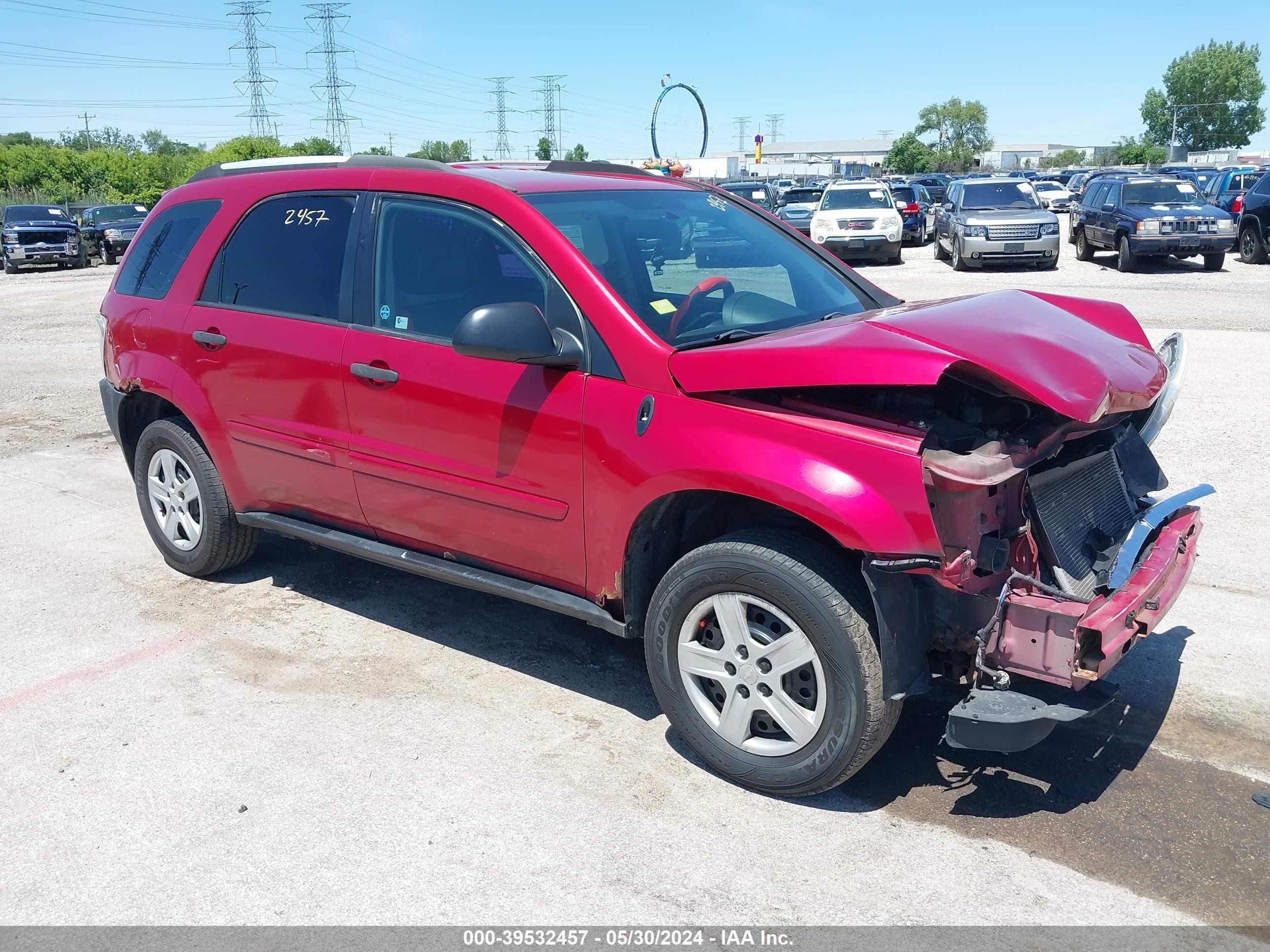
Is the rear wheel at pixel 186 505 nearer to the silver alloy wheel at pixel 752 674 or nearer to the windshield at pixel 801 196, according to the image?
the silver alloy wheel at pixel 752 674

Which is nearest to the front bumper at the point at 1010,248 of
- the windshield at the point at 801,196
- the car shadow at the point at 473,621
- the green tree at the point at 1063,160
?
the windshield at the point at 801,196

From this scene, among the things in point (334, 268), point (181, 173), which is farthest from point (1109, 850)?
point (181, 173)

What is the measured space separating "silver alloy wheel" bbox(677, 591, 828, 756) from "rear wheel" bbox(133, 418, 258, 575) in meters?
2.73

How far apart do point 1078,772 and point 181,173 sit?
75.2 m

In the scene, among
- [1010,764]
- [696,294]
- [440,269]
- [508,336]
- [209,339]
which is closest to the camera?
[508,336]

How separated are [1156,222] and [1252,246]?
285 cm

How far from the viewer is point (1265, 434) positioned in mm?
7578

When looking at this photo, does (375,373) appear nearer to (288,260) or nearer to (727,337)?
(288,260)

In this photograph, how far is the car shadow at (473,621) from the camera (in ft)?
14.1

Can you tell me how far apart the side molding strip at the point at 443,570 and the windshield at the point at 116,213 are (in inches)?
1208

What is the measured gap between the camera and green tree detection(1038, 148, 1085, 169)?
12825 centimetres

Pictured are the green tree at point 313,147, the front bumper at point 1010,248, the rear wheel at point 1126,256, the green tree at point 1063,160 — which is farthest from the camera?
the green tree at point 1063,160

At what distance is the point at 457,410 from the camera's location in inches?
154

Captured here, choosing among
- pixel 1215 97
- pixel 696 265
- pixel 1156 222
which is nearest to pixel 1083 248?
pixel 1156 222
